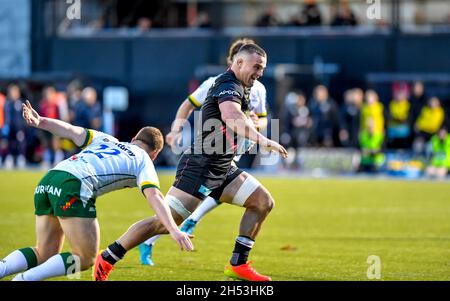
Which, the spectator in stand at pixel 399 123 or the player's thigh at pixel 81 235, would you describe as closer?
the player's thigh at pixel 81 235

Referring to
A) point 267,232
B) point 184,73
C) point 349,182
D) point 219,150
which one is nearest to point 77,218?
point 219,150

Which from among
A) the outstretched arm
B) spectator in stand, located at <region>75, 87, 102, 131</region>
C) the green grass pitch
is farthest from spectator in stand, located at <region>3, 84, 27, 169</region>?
the outstretched arm

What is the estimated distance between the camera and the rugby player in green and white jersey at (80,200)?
7.66 metres

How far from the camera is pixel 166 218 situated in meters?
7.55

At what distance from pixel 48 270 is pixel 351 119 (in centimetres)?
2115

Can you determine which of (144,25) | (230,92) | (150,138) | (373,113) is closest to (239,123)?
(230,92)

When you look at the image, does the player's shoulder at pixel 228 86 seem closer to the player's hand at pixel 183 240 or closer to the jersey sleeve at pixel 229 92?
the jersey sleeve at pixel 229 92

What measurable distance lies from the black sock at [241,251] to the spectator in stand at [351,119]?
60.3 feet

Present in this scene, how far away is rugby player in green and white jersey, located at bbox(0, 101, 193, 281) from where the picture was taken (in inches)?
302

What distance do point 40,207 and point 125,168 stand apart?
2.40 feet

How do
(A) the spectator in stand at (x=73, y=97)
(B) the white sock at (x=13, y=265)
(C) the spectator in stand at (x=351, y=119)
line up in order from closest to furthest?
A: (B) the white sock at (x=13, y=265)
(C) the spectator in stand at (x=351, y=119)
(A) the spectator in stand at (x=73, y=97)

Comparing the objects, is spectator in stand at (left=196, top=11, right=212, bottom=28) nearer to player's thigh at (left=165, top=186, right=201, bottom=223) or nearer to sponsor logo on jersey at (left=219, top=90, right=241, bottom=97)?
player's thigh at (left=165, top=186, right=201, bottom=223)

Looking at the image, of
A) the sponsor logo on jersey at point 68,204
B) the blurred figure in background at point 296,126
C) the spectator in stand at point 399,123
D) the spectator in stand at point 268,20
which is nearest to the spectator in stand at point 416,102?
the spectator in stand at point 399,123
